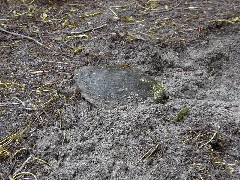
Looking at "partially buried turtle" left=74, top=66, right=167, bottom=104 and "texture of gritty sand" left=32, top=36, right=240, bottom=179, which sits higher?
"partially buried turtle" left=74, top=66, right=167, bottom=104

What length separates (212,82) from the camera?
2.63m

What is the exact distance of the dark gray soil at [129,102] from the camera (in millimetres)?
1995

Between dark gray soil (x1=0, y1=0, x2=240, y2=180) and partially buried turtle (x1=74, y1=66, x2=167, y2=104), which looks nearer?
dark gray soil (x1=0, y1=0, x2=240, y2=180)

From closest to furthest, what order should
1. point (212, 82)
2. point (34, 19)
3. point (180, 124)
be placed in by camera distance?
point (180, 124) < point (212, 82) < point (34, 19)

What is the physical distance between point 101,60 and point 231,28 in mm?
1143

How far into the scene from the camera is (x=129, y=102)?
94.1 inches

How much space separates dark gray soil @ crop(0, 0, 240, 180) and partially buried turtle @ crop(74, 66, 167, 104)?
6 cm

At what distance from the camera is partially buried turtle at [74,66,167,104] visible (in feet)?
7.95

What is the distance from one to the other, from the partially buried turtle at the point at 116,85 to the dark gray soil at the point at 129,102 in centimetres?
6

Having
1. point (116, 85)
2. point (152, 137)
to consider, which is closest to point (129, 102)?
point (116, 85)

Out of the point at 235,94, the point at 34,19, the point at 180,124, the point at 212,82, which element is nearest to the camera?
the point at 180,124

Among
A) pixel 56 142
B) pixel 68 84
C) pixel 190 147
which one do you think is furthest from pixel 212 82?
pixel 56 142

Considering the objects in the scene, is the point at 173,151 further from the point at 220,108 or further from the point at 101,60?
the point at 101,60

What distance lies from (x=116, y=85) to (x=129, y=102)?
0.19 m
